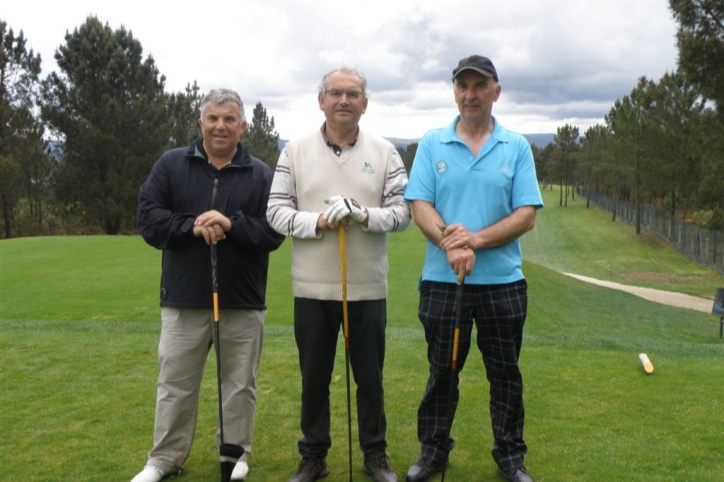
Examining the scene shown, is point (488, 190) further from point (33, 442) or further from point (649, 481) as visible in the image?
point (33, 442)

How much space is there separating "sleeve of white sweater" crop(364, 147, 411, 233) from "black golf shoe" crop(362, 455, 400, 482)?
4.06ft

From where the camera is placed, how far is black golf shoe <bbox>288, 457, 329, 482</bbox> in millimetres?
3781

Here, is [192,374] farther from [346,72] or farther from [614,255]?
[614,255]

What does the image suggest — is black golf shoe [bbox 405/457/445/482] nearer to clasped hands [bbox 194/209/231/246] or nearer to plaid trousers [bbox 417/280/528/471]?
plaid trousers [bbox 417/280/528/471]

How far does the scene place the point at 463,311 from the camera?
3.72 meters

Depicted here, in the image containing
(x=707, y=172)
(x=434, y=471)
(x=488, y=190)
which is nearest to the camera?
(x=488, y=190)

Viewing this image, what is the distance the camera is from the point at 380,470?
3.81 meters

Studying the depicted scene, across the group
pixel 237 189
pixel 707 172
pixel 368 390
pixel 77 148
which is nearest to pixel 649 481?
pixel 368 390

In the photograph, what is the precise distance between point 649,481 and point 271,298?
1011cm

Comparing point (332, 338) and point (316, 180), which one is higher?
point (316, 180)

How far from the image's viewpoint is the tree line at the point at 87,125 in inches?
1412

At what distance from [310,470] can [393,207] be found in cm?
145

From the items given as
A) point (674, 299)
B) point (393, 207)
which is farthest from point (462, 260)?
point (674, 299)

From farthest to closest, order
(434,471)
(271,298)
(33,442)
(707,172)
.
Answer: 1. (707,172)
2. (271,298)
3. (33,442)
4. (434,471)
